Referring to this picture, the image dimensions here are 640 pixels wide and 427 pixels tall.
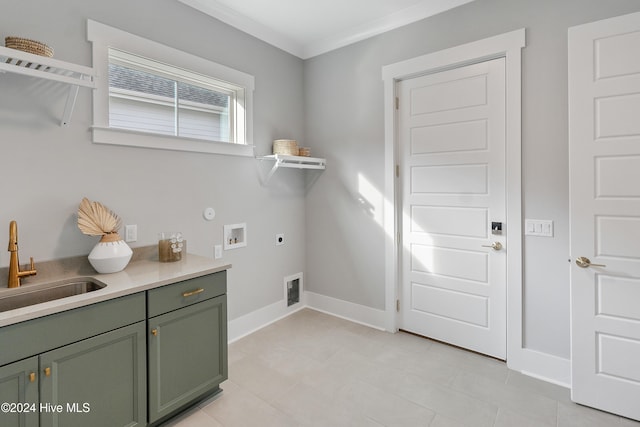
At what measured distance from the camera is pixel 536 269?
230cm

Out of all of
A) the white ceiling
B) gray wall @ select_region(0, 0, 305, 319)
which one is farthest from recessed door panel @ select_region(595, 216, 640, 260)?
gray wall @ select_region(0, 0, 305, 319)

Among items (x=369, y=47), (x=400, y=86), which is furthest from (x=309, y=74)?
(x=400, y=86)

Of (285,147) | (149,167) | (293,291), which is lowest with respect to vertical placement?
(293,291)

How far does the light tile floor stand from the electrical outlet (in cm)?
116

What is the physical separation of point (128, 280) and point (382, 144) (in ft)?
7.53

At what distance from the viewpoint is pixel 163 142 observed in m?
2.36

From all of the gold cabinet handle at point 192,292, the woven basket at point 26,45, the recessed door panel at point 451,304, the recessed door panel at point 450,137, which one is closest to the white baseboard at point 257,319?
the gold cabinet handle at point 192,292

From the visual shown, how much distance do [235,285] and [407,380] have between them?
1615 millimetres

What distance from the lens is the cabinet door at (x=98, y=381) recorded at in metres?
1.38

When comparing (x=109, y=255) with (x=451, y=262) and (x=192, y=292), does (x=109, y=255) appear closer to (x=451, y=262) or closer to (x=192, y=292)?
(x=192, y=292)

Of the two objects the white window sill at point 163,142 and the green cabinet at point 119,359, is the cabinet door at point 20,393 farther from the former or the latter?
the white window sill at point 163,142

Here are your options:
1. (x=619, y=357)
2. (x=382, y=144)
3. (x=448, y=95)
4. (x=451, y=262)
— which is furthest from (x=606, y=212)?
(x=382, y=144)

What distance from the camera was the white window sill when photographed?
207 centimetres

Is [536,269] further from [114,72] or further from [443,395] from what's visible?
[114,72]
